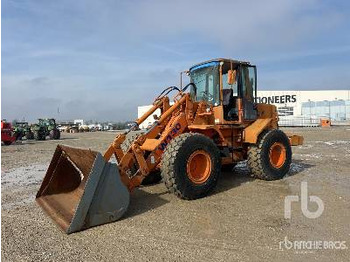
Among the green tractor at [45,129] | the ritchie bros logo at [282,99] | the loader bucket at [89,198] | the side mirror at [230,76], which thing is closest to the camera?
the loader bucket at [89,198]

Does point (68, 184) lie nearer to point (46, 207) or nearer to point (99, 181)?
point (46, 207)

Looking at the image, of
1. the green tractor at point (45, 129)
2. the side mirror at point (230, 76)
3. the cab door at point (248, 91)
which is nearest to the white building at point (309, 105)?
the green tractor at point (45, 129)

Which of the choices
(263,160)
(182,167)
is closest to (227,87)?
(263,160)

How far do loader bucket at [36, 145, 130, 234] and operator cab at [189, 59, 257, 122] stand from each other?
3221 mm

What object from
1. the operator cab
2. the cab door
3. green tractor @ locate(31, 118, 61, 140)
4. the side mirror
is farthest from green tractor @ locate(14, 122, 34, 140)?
the side mirror

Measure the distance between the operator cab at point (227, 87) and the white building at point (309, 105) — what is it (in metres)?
39.4

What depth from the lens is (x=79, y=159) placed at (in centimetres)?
594

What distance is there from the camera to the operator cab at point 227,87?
303 inches

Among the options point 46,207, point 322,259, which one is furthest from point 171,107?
point 322,259

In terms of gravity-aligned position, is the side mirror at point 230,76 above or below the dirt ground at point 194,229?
above

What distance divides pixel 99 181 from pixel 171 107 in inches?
102

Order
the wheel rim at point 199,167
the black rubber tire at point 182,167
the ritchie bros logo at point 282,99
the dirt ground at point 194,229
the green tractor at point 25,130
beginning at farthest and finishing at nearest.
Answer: the ritchie bros logo at point 282,99
the green tractor at point 25,130
the wheel rim at point 199,167
the black rubber tire at point 182,167
the dirt ground at point 194,229

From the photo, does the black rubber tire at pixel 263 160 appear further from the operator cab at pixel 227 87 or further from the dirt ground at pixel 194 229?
the operator cab at pixel 227 87

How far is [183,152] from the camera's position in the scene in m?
6.16
